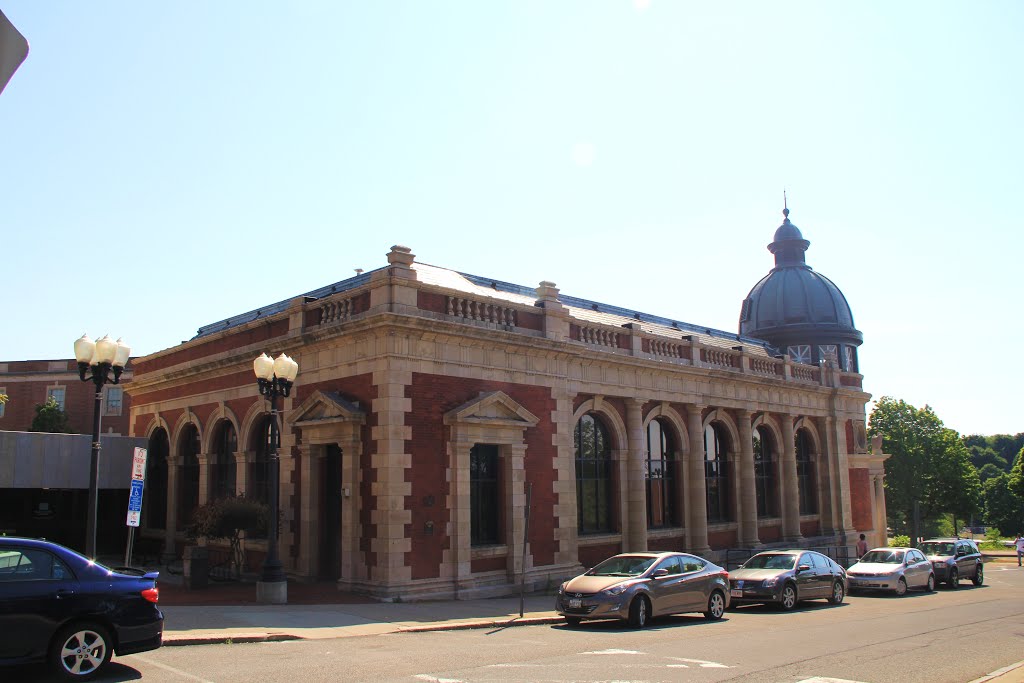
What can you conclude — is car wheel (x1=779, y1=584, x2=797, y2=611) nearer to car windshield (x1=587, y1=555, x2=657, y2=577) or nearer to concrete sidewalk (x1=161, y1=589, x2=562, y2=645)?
car windshield (x1=587, y1=555, x2=657, y2=577)

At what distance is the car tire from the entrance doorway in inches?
423

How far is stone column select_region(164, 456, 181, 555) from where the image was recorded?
2772cm

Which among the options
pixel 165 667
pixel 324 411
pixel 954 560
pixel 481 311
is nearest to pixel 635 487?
pixel 481 311

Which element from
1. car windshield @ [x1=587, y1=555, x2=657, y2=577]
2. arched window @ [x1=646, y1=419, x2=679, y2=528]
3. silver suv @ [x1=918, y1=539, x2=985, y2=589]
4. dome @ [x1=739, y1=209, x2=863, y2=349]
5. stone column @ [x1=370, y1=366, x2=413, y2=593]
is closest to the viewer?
car windshield @ [x1=587, y1=555, x2=657, y2=577]

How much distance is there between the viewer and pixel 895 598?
78.7 feet

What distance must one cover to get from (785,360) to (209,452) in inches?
858

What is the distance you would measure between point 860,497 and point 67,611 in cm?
3537

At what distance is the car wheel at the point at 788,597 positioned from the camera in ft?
65.3

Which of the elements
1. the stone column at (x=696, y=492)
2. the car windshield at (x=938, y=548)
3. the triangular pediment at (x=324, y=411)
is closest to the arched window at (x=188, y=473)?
the triangular pediment at (x=324, y=411)

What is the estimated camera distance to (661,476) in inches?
1071

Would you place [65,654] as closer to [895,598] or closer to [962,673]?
[962,673]

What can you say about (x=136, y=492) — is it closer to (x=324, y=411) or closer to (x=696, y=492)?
(x=324, y=411)

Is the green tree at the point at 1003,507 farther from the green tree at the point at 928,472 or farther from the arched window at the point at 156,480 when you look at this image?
the arched window at the point at 156,480

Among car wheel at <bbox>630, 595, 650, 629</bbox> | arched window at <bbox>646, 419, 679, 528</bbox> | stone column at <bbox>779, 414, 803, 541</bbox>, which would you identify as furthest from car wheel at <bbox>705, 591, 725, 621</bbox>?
stone column at <bbox>779, 414, 803, 541</bbox>
